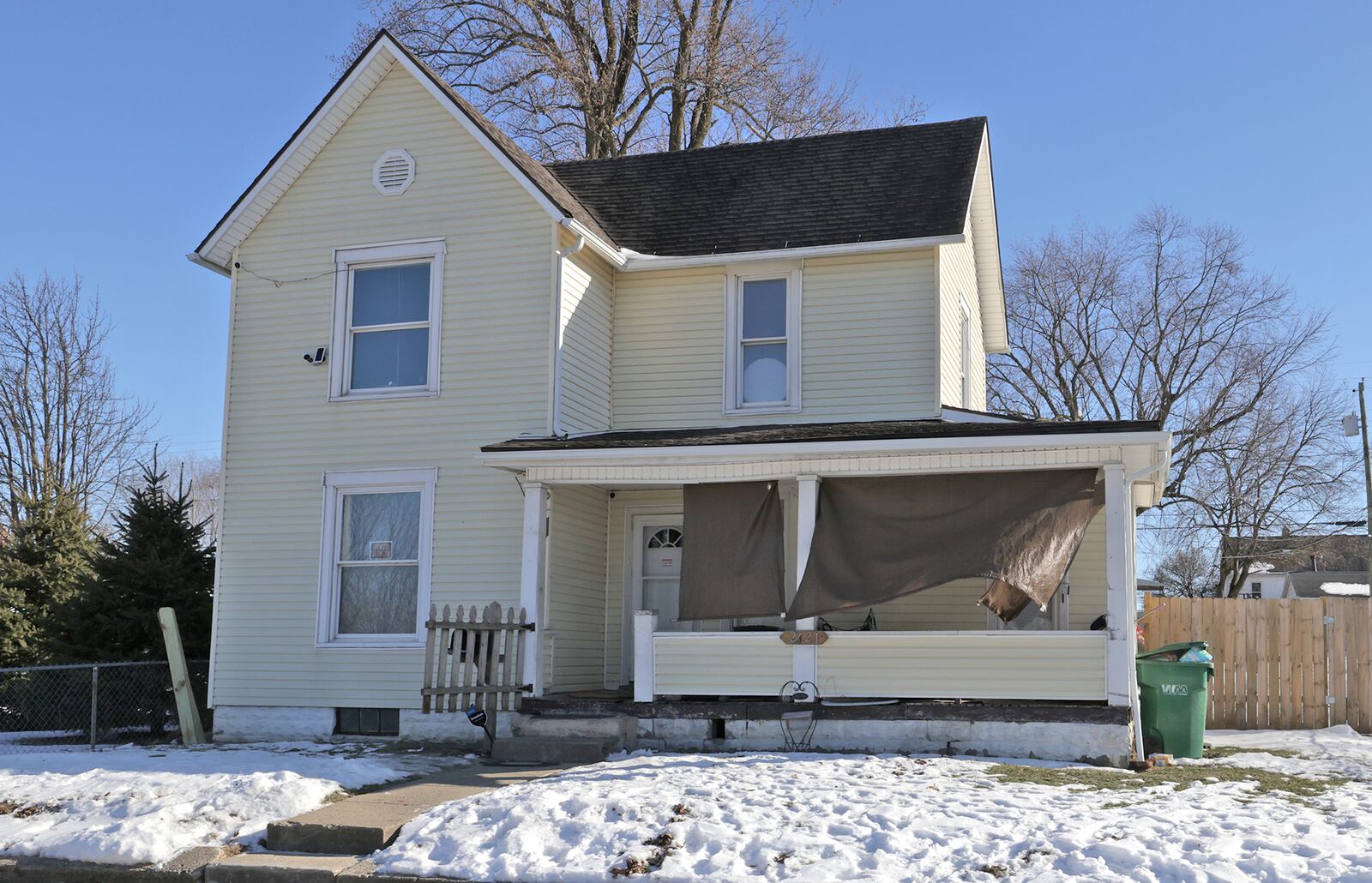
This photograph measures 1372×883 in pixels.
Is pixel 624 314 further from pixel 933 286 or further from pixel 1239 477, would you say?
pixel 1239 477

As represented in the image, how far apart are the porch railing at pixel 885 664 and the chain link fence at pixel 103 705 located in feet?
20.6

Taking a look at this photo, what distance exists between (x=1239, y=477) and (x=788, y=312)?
2540 centimetres

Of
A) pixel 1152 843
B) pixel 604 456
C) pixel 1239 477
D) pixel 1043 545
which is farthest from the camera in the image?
pixel 1239 477

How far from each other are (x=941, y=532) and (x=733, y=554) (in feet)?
6.78

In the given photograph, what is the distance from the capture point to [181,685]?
14.0 metres

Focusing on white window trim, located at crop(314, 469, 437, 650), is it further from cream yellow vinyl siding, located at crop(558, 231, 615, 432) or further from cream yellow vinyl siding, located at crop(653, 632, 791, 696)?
cream yellow vinyl siding, located at crop(653, 632, 791, 696)

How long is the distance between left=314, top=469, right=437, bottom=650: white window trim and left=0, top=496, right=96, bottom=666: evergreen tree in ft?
16.0

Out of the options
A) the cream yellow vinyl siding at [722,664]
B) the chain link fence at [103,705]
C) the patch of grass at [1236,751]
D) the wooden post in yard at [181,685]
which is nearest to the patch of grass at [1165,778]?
the patch of grass at [1236,751]

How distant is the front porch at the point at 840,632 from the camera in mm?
11617

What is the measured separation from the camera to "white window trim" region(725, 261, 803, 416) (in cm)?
1464

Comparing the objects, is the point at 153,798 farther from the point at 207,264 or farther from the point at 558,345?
the point at 207,264

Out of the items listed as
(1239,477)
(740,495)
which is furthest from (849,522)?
(1239,477)

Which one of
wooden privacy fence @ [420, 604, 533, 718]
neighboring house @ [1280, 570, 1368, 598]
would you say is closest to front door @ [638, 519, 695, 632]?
wooden privacy fence @ [420, 604, 533, 718]

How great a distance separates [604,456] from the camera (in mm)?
12781
